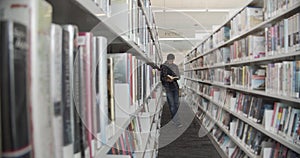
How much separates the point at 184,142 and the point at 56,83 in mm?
4187

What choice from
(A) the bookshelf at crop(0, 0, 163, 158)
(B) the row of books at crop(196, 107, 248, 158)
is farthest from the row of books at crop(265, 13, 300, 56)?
(A) the bookshelf at crop(0, 0, 163, 158)

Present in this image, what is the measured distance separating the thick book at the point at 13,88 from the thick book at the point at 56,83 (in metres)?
0.08

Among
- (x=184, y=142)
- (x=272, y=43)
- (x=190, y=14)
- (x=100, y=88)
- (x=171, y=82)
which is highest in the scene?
(x=190, y=14)

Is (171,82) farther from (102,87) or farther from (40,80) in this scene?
(40,80)

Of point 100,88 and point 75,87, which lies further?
point 100,88

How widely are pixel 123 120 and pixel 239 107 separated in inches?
94.2

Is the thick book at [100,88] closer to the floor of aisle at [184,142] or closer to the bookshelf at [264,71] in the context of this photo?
the bookshelf at [264,71]

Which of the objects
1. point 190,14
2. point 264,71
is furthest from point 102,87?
point 190,14

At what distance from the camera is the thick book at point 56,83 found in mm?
403

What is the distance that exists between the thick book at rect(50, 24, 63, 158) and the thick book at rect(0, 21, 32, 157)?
0.25 feet

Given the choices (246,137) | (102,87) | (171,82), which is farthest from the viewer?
(171,82)

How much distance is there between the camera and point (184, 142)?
441 centimetres

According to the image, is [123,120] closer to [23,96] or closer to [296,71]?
[23,96]

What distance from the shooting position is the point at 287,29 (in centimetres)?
191
